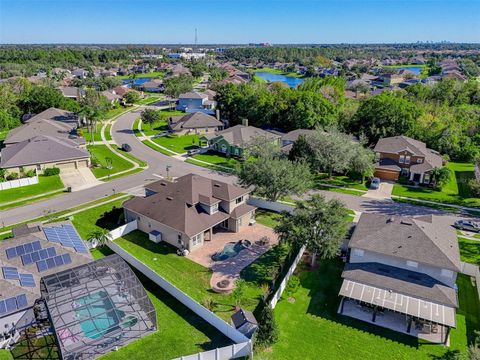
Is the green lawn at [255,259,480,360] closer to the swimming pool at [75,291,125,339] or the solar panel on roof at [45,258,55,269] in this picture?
the swimming pool at [75,291,125,339]

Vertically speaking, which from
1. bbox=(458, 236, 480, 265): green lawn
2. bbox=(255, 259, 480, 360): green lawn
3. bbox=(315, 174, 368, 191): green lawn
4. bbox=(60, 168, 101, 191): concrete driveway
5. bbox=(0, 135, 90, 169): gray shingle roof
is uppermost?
bbox=(0, 135, 90, 169): gray shingle roof

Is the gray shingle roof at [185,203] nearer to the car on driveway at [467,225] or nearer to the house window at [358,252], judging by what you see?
the house window at [358,252]

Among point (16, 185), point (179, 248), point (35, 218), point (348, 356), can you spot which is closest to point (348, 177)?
point (179, 248)

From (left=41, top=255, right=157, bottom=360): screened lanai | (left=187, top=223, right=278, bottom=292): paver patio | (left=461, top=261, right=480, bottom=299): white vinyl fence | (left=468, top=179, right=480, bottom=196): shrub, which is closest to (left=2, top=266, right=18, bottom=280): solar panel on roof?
(left=41, top=255, right=157, bottom=360): screened lanai

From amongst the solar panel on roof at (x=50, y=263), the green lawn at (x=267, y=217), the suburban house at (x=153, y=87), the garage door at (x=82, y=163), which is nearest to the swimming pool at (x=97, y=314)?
the solar panel on roof at (x=50, y=263)

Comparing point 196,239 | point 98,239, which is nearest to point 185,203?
point 196,239

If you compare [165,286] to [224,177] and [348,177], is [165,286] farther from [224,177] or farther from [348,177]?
[348,177]
